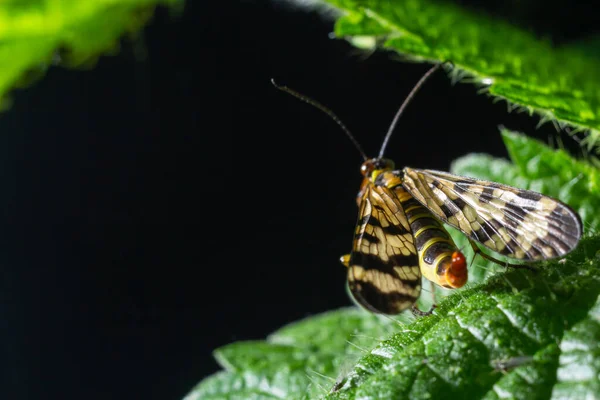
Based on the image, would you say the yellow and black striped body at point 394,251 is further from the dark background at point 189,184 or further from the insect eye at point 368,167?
the dark background at point 189,184

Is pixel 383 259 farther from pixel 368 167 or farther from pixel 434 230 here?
pixel 368 167

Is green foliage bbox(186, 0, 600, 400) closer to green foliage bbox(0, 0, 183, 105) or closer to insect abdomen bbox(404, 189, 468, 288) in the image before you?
insect abdomen bbox(404, 189, 468, 288)

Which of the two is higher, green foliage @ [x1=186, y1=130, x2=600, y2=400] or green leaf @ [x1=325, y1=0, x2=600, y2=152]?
green leaf @ [x1=325, y1=0, x2=600, y2=152]


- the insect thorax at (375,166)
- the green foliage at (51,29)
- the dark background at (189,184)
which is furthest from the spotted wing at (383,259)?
the dark background at (189,184)

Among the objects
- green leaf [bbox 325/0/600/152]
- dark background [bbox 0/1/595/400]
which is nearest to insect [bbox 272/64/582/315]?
green leaf [bbox 325/0/600/152]

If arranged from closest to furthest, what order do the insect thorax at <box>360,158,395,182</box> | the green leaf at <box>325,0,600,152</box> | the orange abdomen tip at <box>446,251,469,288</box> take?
1. the orange abdomen tip at <box>446,251,469,288</box>
2. the green leaf at <box>325,0,600,152</box>
3. the insect thorax at <box>360,158,395,182</box>

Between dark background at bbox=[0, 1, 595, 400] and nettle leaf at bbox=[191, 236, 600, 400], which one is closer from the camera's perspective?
nettle leaf at bbox=[191, 236, 600, 400]

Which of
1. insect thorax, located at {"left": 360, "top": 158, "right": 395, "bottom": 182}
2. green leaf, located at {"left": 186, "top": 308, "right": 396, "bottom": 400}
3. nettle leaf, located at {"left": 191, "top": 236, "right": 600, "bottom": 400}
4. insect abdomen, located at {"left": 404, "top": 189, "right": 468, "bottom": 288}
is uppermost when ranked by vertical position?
insect thorax, located at {"left": 360, "top": 158, "right": 395, "bottom": 182}

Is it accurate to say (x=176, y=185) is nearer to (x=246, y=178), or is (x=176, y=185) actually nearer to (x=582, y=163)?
(x=246, y=178)

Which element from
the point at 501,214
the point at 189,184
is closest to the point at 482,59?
the point at 501,214
